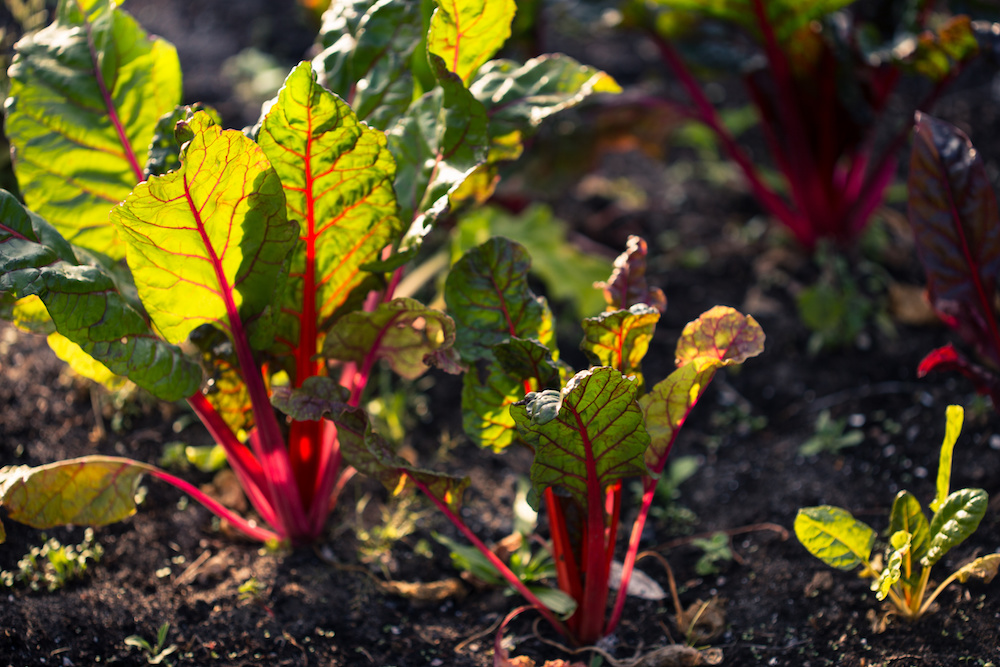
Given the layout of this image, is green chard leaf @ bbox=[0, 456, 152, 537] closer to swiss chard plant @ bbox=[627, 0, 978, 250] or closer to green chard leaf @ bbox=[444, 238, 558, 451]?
green chard leaf @ bbox=[444, 238, 558, 451]

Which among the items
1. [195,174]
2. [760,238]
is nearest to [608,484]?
[195,174]

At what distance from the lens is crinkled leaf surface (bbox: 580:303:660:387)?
1.33m

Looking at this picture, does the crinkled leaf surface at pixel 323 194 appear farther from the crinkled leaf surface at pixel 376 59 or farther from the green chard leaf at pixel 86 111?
the green chard leaf at pixel 86 111

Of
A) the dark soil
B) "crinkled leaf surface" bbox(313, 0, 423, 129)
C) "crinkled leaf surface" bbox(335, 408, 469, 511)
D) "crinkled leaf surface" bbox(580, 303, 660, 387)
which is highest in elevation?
"crinkled leaf surface" bbox(313, 0, 423, 129)

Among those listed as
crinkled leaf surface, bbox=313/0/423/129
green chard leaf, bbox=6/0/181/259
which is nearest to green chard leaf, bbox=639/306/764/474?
crinkled leaf surface, bbox=313/0/423/129

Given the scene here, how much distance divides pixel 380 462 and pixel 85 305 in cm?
56

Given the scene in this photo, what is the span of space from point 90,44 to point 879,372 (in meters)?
2.17

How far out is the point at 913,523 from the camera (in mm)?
1407

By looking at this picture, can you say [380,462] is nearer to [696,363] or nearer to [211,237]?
[211,237]

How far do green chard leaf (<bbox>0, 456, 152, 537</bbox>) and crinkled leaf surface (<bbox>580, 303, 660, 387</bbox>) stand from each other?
35.5 inches

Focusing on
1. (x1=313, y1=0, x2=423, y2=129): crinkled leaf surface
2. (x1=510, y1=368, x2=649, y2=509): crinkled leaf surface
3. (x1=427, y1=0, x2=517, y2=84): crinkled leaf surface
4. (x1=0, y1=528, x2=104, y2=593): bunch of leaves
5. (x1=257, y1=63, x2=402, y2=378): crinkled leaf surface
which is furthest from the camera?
(x1=313, y1=0, x2=423, y2=129): crinkled leaf surface

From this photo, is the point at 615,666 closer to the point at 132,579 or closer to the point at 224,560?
the point at 224,560

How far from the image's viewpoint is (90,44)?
1.61m

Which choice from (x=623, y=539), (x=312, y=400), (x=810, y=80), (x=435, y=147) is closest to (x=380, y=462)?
(x=312, y=400)
